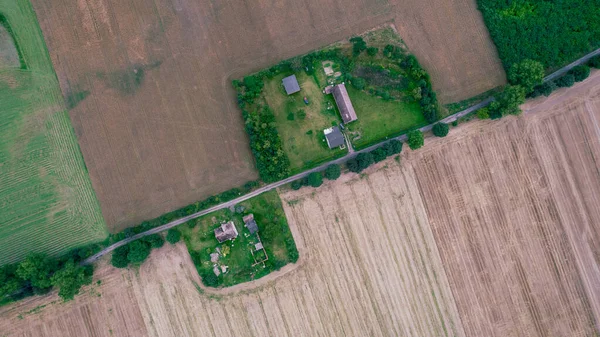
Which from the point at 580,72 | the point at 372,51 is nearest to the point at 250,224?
the point at 372,51

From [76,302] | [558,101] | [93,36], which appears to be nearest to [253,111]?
[93,36]

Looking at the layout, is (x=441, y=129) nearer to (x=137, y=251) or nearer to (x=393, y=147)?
(x=393, y=147)

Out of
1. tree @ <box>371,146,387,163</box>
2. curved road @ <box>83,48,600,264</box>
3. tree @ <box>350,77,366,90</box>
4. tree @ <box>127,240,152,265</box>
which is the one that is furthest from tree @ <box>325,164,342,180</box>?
tree @ <box>127,240,152,265</box>

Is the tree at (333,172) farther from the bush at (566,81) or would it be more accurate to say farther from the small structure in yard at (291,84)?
the bush at (566,81)

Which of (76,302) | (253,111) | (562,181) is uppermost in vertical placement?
(253,111)

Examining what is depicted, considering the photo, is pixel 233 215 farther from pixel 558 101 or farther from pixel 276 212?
pixel 558 101

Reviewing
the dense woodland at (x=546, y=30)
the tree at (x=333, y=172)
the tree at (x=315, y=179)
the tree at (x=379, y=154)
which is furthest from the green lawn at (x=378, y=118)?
the dense woodland at (x=546, y=30)
